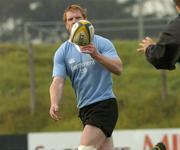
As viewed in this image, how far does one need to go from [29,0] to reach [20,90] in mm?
2375

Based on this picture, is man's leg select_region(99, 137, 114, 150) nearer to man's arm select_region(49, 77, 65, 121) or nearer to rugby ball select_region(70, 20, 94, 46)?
man's arm select_region(49, 77, 65, 121)

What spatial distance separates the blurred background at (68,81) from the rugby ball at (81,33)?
9.82m

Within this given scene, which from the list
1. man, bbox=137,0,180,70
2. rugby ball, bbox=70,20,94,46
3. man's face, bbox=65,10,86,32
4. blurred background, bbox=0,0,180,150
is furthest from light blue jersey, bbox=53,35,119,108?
blurred background, bbox=0,0,180,150

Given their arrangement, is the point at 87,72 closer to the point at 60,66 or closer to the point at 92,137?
the point at 60,66

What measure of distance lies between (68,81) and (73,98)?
1.01 m

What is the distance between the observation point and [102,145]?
777 cm

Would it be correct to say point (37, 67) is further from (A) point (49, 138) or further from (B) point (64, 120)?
(A) point (49, 138)

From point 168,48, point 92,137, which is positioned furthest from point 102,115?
point 168,48

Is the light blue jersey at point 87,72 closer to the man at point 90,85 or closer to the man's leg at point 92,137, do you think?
the man at point 90,85

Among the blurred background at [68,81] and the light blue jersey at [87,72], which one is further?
the blurred background at [68,81]

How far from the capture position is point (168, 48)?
605cm

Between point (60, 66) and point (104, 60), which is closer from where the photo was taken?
point (104, 60)

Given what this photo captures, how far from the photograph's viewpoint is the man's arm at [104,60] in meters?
7.30

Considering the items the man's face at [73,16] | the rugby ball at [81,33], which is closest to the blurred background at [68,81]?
the man's face at [73,16]
